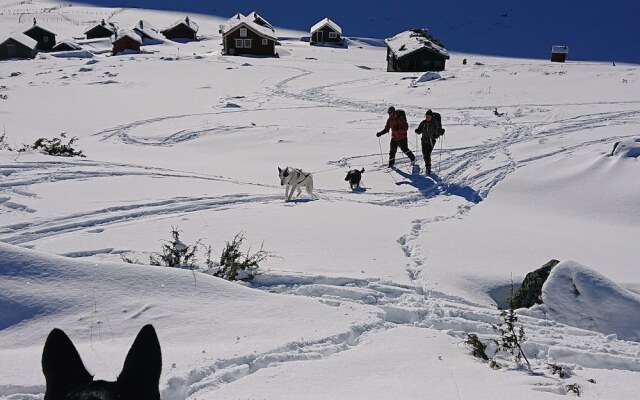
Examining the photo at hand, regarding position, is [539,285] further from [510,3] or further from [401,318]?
[510,3]

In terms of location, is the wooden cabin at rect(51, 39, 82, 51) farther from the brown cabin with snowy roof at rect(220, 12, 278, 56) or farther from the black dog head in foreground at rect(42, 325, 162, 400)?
the black dog head in foreground at rect(42, 325, 162, 400)

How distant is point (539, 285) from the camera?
23.7 feet

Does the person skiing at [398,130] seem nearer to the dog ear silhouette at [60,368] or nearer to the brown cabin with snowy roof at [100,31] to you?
the dog ear silhouette at [60,368]

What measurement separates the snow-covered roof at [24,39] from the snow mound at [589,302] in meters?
69.0

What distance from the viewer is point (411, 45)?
4694 cm

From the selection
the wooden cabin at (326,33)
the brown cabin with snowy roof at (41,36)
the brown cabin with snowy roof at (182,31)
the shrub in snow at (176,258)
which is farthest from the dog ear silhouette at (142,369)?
the brown cabin with snowy roof at (182,31)

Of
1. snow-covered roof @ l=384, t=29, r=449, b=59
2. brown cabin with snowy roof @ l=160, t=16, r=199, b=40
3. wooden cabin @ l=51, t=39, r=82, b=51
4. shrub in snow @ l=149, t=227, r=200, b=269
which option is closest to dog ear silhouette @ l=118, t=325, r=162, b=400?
shrub in snow @ l=149, t=227, r=200, b=269

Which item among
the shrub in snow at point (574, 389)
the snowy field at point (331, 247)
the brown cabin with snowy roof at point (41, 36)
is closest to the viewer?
the shrub in snow at point (574, 389)

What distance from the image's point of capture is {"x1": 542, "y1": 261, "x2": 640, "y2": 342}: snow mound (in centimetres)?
645

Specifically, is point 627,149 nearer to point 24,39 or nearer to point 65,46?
point 65,46

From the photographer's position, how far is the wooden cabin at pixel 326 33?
230 feet

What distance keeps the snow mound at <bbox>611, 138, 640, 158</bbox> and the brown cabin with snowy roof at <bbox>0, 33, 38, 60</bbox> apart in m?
65.4

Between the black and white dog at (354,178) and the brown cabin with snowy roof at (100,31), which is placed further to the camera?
the brown cabin with snowy roof at (100,31)

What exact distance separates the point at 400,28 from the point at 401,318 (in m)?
85.0
